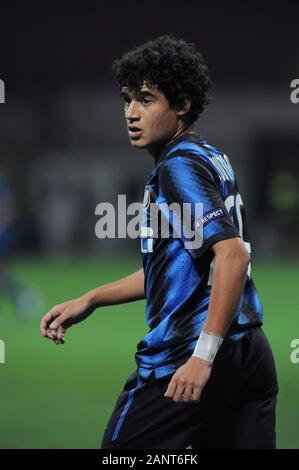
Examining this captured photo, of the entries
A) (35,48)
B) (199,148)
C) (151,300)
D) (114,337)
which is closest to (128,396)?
(151,300)

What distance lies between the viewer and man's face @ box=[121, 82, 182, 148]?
3.53 metres

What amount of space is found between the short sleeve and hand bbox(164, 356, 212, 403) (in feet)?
1.23

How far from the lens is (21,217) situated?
28125mm

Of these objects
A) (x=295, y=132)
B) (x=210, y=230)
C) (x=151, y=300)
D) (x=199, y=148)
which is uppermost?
(x=295, y=132)

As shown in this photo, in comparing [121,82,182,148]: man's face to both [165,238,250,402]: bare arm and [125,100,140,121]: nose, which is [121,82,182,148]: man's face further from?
[165,238,250,402]: bare arm

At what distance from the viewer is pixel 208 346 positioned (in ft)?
10.3

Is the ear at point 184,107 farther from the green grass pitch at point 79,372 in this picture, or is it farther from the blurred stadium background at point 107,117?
the blurred stadium background at point 107,117

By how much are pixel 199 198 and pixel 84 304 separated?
0.84 metres

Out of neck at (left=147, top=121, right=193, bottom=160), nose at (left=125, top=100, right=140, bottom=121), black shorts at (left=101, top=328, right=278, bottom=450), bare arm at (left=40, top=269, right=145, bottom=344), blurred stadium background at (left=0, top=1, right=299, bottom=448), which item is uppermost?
blurred stadium background at (left=0, top=1, right=299, bottom=448)

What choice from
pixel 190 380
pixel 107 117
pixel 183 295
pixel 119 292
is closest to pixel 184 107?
pixel 183 295

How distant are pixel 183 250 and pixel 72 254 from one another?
936 inches

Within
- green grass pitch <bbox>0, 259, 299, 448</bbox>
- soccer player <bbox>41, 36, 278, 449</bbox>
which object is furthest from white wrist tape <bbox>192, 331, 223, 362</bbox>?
green grass pitch <bbox>0, 259, 299, 448</bbox>

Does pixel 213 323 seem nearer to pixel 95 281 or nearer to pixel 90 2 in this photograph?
pixel 95 281

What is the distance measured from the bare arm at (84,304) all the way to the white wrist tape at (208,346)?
0.81 m
